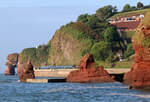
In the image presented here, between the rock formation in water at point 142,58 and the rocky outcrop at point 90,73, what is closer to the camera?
the rock formation in water at point 142,58

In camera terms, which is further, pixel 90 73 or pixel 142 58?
pixel 90 73

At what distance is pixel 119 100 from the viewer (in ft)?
218

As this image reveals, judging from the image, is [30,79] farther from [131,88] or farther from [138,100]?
[138,100]

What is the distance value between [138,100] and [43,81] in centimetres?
6502

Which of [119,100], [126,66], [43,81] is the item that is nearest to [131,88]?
[119,100]

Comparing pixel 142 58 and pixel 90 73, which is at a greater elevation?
pixel 142 58

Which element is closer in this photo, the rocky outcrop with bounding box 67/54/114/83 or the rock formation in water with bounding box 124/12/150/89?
the rock formation in water with bounding box 124/12/150/89

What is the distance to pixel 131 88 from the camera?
8394 centimetres

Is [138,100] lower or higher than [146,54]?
lower

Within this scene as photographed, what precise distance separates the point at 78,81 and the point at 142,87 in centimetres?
3927

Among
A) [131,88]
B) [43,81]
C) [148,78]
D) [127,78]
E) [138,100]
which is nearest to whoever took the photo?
[138,100]

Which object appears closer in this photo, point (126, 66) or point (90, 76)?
point (90, 76)

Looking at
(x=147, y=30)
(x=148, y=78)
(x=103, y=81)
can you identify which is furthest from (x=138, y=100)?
(x=103, y=81)

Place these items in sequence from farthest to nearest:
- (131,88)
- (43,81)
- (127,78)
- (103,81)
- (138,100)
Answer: (43,81)
(103,81)
(127,78)
(131,88)
(138,100)
